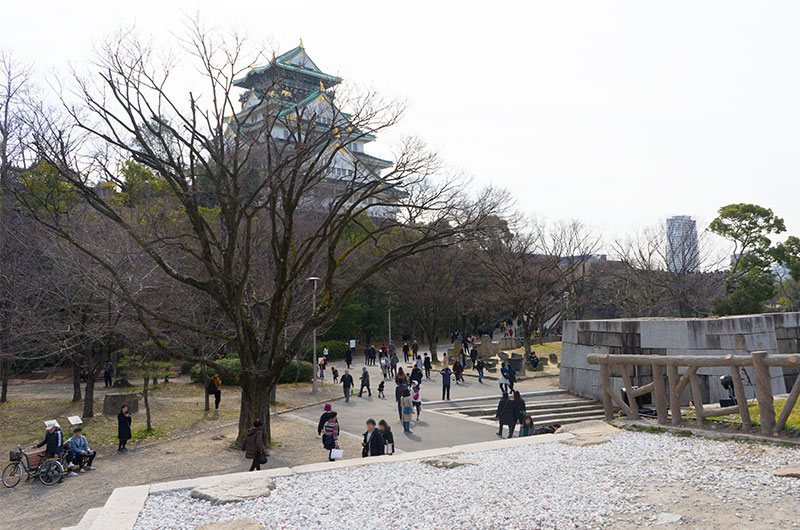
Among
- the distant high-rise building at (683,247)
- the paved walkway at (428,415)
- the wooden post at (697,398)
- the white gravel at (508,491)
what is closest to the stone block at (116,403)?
the paved walkway at (428,415)

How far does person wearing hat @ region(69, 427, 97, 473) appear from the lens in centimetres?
1259

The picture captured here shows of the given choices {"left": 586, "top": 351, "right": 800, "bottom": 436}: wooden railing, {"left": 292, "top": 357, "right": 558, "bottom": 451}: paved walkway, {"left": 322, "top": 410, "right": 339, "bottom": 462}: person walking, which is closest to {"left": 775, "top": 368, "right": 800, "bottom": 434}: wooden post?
{"left": 586, "top": 351, "right": 800, "bottom": 436}: wooden railing

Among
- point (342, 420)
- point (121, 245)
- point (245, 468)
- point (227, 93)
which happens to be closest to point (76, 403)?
point (121, 245)

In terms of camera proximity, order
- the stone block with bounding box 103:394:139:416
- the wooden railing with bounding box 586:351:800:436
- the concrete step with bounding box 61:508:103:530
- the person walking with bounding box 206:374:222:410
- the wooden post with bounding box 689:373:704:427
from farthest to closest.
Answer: the person walking with bounding box 206:374:222:410, the stone block with bounding box 103:394:139:416, the wooden post with bounding box 689:373:704:427, the wooden railing with bounding box 586:351:800:436, the concrete step with bounding box 61:508:103:530

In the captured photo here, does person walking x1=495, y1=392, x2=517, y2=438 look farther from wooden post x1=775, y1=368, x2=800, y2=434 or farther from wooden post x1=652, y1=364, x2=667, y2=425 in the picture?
wooden post x1=775, y1=368, x2=800, y2=434

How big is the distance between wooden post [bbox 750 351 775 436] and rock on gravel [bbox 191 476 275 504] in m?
7.57

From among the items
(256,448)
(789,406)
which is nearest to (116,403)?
(256,448)

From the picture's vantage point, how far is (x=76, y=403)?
21656 mm

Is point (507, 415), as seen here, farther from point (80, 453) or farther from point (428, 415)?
point (80, 453)

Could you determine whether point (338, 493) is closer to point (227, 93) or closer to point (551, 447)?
point (551, 447)

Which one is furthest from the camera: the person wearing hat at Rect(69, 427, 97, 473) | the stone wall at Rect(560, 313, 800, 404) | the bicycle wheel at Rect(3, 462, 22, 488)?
the stone wall at Rect(560, 313, 800, 404)

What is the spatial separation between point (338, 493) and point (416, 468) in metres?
1.55

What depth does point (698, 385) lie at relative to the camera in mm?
10602

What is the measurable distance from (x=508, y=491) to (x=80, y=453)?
10.2m
